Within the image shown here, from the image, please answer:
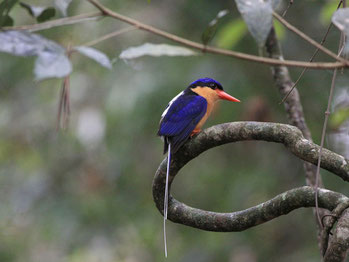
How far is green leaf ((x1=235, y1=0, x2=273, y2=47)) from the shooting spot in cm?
143

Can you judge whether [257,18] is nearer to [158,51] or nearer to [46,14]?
[158,51]

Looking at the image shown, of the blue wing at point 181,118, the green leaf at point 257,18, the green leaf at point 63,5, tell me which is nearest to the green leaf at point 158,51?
the green leaf at point 257,18

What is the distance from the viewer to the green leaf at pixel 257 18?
4.69 feet

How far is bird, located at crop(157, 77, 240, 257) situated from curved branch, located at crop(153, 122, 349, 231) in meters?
0.16

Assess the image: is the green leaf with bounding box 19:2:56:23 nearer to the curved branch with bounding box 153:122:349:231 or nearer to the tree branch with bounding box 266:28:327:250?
the curved branch with bounding box 153:122:349:231

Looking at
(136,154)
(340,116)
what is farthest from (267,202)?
(136,154)

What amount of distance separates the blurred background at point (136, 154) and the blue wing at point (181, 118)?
1347mm

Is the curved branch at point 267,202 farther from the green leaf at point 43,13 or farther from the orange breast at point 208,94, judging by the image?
the orange breast at point 208,94

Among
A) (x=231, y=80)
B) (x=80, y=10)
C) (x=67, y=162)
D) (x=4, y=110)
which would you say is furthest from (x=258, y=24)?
(x=4, y=110)

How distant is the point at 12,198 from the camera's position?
671cm

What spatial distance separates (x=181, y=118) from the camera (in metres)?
3.00

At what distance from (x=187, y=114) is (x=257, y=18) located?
165cm

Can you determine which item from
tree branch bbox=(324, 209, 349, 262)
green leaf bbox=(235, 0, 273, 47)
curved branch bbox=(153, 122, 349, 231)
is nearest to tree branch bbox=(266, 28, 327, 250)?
curved branch bbox=(153, 122, 349, 231)

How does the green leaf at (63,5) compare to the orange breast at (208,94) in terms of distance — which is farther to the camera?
the orange breast at (208,94)
